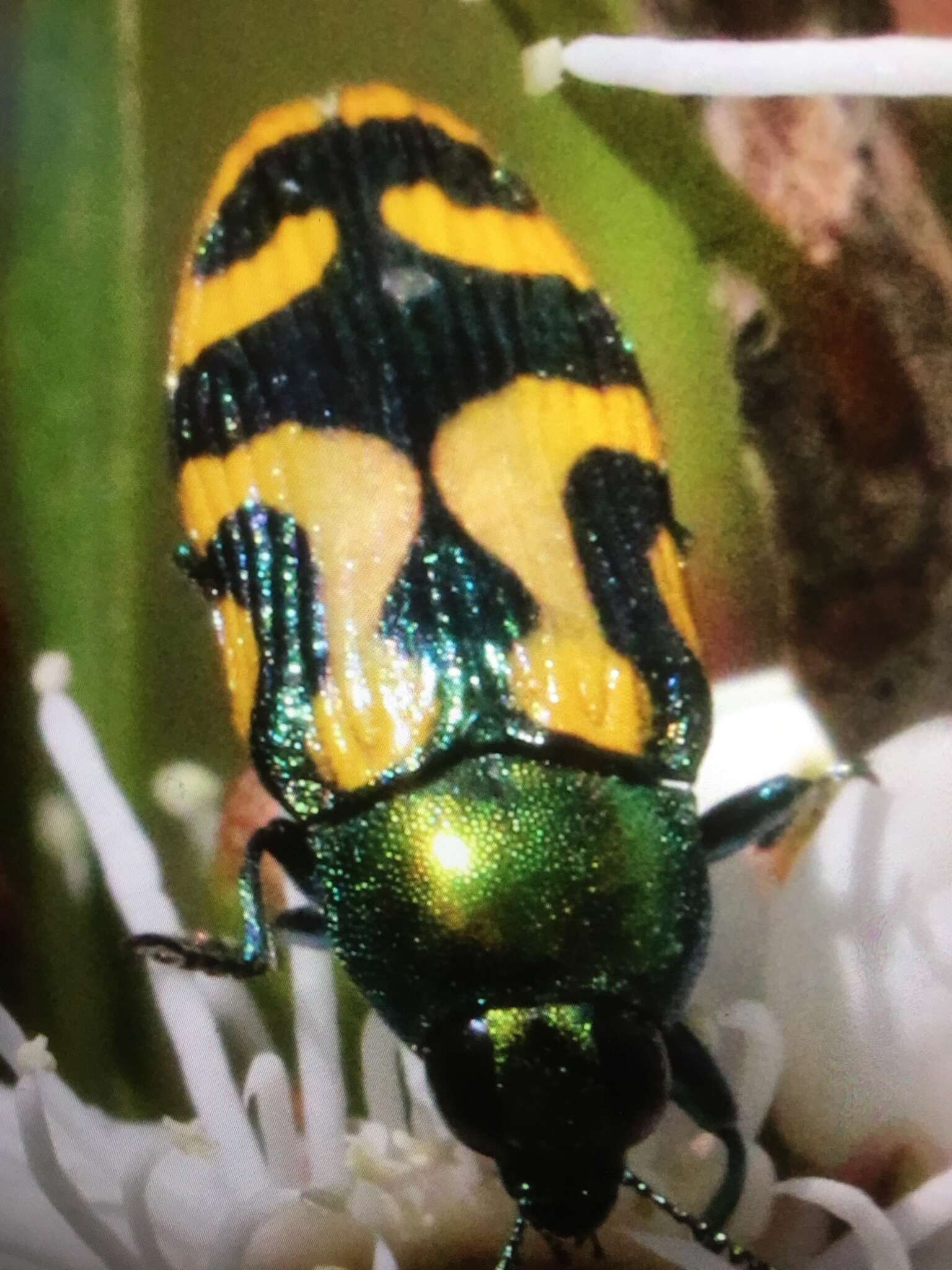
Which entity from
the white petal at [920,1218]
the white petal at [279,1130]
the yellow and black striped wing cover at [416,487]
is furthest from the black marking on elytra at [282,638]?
the white petal at [920,1218]

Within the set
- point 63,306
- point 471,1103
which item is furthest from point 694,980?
point 63,306

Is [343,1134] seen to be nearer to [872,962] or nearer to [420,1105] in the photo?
[420,1105]

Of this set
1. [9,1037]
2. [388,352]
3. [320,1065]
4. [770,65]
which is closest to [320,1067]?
[320,1065]

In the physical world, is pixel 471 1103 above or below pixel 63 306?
below

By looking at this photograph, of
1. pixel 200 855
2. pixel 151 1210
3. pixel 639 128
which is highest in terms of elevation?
pixel 639 128

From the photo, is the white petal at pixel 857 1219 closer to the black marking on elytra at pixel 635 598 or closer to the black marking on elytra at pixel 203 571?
the black marking on elytra at pixel 635 598

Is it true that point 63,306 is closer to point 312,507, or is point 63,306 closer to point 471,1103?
point 312,507

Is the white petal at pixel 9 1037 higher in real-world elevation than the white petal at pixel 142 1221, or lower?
higher
